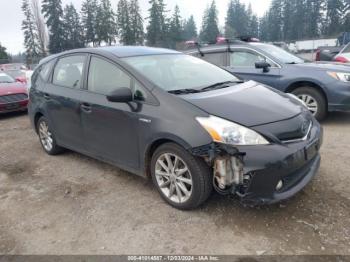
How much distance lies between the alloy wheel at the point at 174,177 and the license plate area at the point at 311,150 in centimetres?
110

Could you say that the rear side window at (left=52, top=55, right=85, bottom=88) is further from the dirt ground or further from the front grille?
the front grille

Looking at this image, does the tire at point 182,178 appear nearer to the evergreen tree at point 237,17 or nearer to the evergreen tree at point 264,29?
the evergreen tree at point 264,29

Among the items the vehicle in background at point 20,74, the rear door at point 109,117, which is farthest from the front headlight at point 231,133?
the vehicle in background at point 20,74

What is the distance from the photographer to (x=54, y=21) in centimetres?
5562

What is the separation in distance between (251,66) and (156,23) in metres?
59.0

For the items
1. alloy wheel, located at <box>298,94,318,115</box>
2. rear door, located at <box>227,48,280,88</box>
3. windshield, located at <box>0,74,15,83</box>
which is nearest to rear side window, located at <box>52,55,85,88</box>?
rear door, located at <box>227,48,280,88</box>

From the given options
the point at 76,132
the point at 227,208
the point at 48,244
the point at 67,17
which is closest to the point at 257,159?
the point at 227,208

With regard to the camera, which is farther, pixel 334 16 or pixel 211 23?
pixel 211 23

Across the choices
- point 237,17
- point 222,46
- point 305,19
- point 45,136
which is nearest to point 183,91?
point 45,136

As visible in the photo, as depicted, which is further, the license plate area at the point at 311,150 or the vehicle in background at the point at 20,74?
the vehicle in background at the point at 20,74

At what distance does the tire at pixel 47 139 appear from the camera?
17.0 ft

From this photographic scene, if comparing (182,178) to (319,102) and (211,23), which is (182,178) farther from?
(211,23)

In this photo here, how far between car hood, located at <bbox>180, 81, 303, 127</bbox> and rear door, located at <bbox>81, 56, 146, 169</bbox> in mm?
690

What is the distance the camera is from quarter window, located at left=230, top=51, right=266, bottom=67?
681 cm
